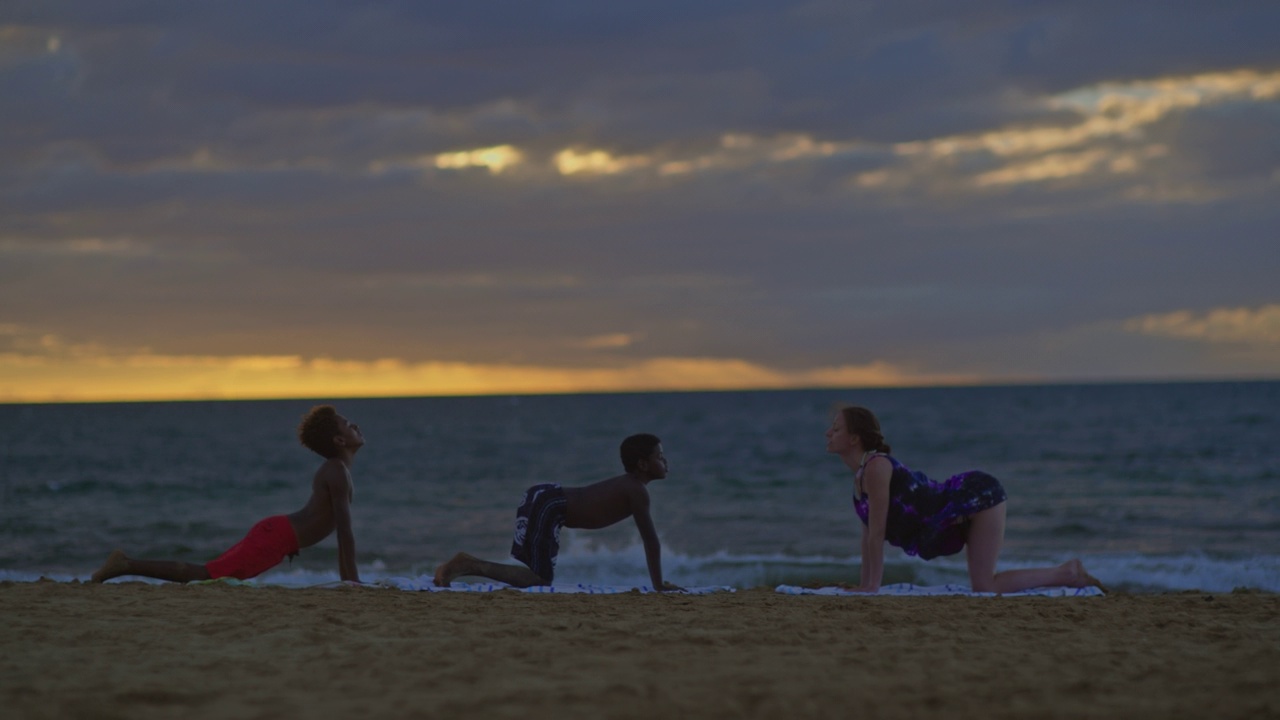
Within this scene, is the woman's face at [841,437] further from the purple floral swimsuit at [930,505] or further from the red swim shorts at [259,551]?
the red swim shorts at [259,551]

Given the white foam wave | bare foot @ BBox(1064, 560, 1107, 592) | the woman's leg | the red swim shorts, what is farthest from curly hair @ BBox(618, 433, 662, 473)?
the white foam wave

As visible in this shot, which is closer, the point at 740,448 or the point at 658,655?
the point at 658,655

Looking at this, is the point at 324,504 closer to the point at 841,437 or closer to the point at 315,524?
the point at 315,524

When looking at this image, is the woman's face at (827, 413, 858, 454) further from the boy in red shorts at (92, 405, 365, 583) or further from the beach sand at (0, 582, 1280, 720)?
the boy in red shorts at (92, 405, 365, 583)

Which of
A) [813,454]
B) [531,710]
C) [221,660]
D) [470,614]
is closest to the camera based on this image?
[531,710]

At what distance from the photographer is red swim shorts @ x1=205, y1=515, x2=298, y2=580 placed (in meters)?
7.72

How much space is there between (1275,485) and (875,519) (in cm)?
1795

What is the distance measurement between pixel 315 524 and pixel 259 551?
0.42 m

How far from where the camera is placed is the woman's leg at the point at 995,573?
771 cm

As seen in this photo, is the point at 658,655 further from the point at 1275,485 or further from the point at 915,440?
the point at 915,440

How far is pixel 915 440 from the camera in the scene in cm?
4162

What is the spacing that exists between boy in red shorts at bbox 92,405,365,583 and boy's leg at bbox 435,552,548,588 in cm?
64

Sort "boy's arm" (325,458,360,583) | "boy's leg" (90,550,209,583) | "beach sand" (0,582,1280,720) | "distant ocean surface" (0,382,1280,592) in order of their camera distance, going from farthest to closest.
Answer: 1. "distant ocean surface" (0,382,1280,592)
2. "boy's arm" (325,458,360,583)
3. "boy's leg" (90,550,209,583)
4. "beach sand" (0,582,1280,720)

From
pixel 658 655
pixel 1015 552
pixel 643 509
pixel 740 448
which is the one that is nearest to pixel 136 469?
pixel 740 448
